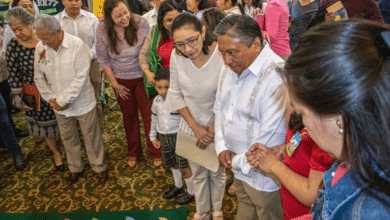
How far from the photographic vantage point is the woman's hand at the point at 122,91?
2840mm

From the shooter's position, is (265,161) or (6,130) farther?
(6,130)

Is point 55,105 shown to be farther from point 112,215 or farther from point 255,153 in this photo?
point 255,153

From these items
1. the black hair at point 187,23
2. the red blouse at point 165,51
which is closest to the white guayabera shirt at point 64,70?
the red blouse at point 165,51

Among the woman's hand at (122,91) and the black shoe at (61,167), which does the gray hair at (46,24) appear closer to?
the woman's hand at (122,91)

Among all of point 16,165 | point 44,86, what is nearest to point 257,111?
point 44,86

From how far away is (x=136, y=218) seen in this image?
2.40 meters

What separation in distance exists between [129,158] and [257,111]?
84.2 inches

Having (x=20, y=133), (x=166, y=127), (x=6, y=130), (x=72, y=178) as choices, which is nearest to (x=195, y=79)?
(x=166, y=127)

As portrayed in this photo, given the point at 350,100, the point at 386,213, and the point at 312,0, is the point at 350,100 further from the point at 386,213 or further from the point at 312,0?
the point at 312,0

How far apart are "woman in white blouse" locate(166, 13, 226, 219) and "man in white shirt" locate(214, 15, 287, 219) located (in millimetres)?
235

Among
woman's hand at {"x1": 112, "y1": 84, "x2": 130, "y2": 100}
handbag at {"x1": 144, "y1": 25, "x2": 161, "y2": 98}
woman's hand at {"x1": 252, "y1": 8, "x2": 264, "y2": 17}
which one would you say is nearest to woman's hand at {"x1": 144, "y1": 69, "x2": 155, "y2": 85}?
handbag at {"x1": 144, "y1": 25, "x2": 161, "y2": 98}

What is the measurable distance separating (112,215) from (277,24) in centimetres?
234

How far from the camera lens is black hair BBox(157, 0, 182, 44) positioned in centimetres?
242

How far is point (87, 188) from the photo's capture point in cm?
287
